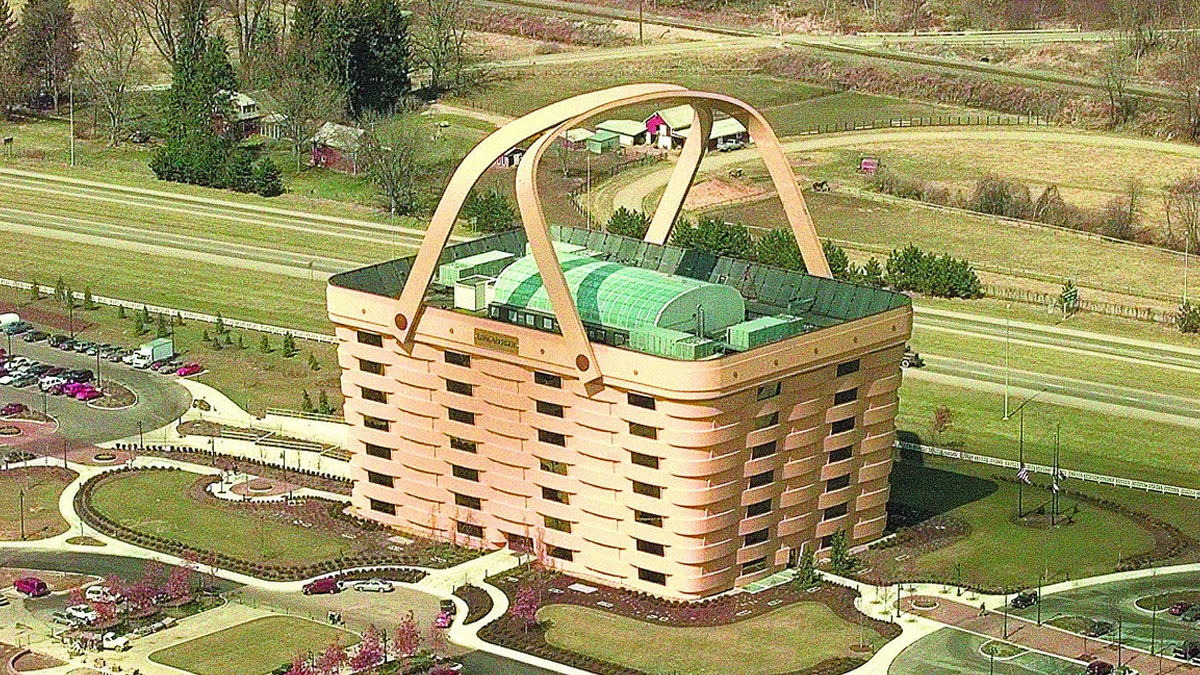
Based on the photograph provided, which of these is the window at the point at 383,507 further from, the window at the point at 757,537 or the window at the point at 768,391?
the window at the point at 768,391

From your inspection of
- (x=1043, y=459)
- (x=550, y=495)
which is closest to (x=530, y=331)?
(x=550, y=495)

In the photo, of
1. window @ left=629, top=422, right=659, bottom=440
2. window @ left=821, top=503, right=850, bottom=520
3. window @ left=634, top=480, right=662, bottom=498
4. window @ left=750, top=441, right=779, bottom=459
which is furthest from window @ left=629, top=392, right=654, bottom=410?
window @ left=821, top=503, right=850, bottom=520

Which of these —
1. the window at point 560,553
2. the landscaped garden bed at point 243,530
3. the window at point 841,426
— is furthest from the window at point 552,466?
the window at point 841,426

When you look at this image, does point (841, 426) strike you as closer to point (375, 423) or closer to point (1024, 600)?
point (1024, 600)

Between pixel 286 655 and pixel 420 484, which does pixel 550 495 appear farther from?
pixel 286 655

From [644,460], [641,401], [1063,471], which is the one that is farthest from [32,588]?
[1063,471]

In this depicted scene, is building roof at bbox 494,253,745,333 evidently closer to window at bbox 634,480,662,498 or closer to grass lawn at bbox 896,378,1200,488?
window at bbox 634,480,662,498
